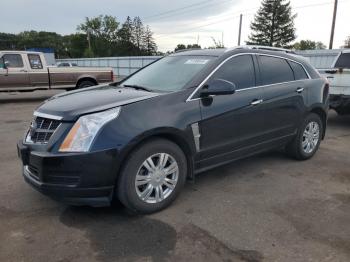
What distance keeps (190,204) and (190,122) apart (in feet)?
3.01

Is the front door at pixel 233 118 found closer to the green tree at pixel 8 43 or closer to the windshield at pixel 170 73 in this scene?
the windshield at pixel 170 73

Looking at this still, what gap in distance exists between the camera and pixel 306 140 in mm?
5762

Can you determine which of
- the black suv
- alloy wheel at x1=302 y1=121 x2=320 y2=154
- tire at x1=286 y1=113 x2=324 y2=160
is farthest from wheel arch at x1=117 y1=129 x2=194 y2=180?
alloy wheel at x1=302 y1=121 x2=320 y2=154

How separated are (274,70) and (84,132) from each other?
2.97 m

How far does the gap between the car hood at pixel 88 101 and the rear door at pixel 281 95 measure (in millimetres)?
1781

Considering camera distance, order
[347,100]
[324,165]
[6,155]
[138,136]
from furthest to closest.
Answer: [347,100], [6,155], [324,165], [138,136]

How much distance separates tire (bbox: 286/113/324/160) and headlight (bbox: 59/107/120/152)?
3240 millimetres

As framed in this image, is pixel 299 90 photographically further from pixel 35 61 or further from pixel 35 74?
pixel 35 61

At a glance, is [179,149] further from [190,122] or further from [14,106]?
[14,106]

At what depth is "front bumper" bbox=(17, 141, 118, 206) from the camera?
3.32 m

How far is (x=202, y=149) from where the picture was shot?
4172 mm

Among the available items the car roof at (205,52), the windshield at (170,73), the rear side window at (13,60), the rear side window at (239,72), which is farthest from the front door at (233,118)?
the rear side window at (13,60)

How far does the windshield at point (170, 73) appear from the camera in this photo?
169 inches

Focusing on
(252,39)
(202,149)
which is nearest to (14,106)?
(202,149)
